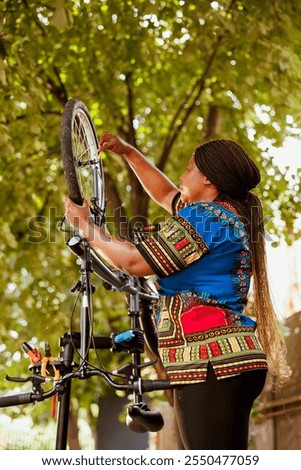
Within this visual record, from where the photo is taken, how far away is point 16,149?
5.16 meters

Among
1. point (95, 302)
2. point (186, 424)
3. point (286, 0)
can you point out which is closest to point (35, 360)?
point (186, 424)

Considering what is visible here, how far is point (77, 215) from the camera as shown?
2.00 metres

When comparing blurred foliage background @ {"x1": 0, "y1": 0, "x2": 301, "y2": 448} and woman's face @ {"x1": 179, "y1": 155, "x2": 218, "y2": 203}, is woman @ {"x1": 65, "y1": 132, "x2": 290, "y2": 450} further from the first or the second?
blurred foliage background @ {"x1": 0, "y1": 0, "x2": 301, "y2": 448}

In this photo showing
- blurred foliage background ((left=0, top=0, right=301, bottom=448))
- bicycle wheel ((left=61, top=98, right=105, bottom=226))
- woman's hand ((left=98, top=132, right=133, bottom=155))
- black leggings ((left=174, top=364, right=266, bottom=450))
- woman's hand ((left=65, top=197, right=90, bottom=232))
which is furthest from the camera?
blurred foliage background ((left=0, top=0, right=301, bottom=448))

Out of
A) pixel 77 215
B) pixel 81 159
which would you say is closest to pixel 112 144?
pixel 81 159

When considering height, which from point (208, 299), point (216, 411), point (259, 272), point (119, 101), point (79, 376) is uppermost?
point (119, 101)

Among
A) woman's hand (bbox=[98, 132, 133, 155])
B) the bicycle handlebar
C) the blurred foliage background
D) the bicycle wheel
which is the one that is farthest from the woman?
the blurred foliage background

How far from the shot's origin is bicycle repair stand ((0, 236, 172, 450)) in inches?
89.6

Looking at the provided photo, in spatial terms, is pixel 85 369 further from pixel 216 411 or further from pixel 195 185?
pixel 195 185

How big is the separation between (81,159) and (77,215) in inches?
26.1

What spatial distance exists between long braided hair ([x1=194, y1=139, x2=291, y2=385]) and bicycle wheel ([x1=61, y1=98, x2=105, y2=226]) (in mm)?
417

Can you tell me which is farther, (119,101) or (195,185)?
(119,101)

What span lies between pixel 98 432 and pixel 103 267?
538 cm

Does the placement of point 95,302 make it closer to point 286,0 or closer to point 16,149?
point 16,149
